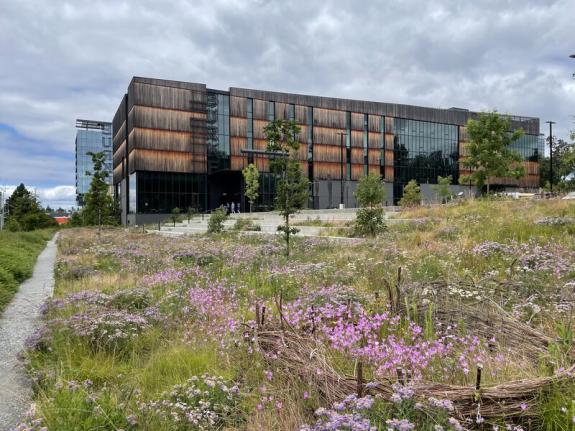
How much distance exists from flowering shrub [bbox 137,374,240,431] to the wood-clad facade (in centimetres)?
5826

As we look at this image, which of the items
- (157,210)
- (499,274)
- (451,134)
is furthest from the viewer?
(451,134)

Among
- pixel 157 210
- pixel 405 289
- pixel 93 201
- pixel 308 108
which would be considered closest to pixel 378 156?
pixel 308 108

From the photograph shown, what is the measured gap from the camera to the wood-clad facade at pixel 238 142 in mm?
59031

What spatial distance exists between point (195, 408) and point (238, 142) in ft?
204

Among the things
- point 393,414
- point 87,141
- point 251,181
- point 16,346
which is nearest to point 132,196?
point 251,181

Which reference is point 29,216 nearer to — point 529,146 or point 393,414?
point 393,414

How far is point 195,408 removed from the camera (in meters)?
2.88

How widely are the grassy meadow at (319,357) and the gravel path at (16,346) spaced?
147 mm

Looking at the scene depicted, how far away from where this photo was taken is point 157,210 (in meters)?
59.6

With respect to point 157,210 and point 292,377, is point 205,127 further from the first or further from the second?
point 292,377

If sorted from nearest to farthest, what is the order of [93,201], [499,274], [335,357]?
[335,357]
[499,274]
[93,201]

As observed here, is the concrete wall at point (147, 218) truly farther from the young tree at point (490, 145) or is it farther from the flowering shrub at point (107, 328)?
the flowering shrub at point (107, 328)

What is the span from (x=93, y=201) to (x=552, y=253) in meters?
32.0

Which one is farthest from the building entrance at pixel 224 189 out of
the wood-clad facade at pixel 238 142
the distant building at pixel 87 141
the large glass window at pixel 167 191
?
the distant building at pixel 87 141
